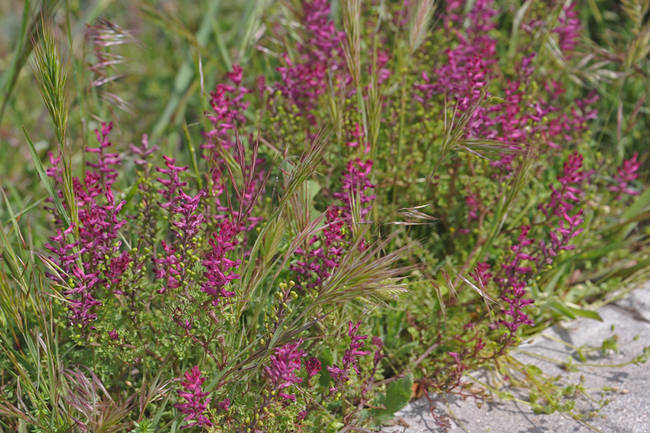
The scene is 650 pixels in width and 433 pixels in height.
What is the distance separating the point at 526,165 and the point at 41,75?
4.58 feet

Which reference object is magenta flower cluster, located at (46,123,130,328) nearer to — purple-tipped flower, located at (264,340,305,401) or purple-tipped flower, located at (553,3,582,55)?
purple-tipped flower, located at (264,340,305,401)

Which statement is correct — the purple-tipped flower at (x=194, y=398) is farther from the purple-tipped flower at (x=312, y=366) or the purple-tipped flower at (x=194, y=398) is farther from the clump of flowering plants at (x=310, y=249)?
the purple-tipped flower at (x=312, y=366)

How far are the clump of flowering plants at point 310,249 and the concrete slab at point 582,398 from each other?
83mm

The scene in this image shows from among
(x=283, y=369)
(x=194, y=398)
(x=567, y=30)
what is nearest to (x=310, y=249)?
(x=283, y=369)

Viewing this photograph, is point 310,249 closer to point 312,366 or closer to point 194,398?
point 312,366

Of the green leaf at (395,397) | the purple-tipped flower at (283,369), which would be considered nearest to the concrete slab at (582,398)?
the green leaf at (395,397)

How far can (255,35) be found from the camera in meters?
3.17

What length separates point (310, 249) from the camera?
2072 mm

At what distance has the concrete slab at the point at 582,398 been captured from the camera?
6.93 feet

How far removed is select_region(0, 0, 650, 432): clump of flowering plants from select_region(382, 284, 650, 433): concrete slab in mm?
83

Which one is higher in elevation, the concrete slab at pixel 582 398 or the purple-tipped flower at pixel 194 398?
the purple-tipped flower at pixel 194 398

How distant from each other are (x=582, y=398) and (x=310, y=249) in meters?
1.16

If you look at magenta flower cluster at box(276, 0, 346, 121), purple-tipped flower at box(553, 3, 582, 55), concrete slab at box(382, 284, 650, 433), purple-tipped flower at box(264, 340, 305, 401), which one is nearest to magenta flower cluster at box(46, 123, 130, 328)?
purple-tipped flower at box(264, 340, 305, 401)

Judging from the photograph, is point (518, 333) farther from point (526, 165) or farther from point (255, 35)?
point (255, 35)
